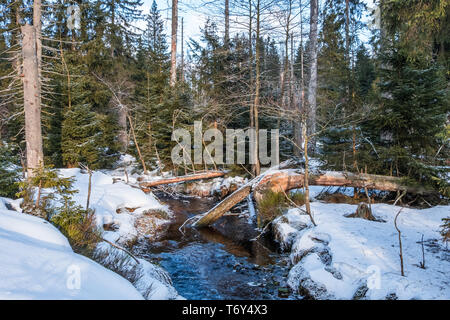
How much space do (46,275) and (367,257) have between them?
14.6 feet

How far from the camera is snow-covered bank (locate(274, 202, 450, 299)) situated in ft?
11.0

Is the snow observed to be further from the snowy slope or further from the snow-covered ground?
the snowy slope

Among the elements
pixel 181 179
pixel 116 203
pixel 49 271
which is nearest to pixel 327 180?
pixel 181 179

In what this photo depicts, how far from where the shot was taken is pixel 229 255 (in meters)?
5.89

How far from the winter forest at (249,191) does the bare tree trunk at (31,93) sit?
1.7 inches

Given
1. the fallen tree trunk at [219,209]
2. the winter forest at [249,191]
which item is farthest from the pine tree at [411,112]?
the fallen tree trunk at [219,209]

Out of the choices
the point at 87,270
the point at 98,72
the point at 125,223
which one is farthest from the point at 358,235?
the point at 98,72

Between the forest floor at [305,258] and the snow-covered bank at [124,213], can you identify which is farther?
the snow-covered bank at [124,213]

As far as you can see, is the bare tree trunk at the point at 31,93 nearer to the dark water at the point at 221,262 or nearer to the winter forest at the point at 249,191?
the winter forest at the point at 249,191

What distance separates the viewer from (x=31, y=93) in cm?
812

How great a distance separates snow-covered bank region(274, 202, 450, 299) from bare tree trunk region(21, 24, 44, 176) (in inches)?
332

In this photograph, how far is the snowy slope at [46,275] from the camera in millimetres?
1978

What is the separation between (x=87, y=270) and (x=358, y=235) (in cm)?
469
